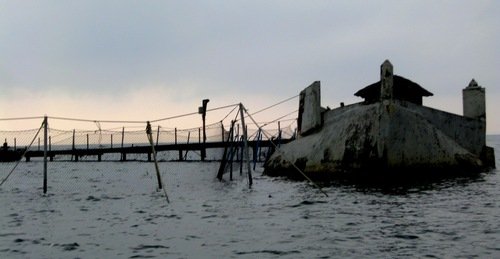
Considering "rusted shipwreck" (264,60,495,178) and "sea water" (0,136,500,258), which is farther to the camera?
"rusted shipwreck" (264,60,495,178)

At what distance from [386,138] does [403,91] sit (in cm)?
1223

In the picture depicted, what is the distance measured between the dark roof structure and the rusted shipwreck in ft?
18.1

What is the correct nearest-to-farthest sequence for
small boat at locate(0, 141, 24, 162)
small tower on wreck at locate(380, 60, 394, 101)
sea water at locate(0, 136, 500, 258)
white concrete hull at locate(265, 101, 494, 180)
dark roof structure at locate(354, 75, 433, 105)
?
sea water at locate(0, 136, 500, 258) < white concrete hull at locate(265, 101, 494, 180) < small tower on wreck at locate(380, 60, 394, 101) < dark roof structure at locate(354, 75, 433, 105) < small boat at locate(0, 141, 24, 162)

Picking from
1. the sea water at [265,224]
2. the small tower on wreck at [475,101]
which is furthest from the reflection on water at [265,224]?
the small tower on wreck at [475,101]

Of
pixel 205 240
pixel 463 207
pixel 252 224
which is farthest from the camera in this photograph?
pixel 463 207

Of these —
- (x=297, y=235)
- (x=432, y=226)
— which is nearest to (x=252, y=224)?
(x=297, y=235)

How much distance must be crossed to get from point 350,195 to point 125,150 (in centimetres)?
3437

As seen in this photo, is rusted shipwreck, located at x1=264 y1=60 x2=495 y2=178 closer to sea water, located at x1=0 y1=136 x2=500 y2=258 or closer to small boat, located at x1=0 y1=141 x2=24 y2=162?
sea water, located at x1=0 y1=136 x2=500 y2=258

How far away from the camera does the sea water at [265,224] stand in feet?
24.9

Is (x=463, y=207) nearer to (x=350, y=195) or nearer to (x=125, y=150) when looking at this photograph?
(x=350, y=195)

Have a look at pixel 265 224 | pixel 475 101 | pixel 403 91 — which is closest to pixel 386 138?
pixel 475 101

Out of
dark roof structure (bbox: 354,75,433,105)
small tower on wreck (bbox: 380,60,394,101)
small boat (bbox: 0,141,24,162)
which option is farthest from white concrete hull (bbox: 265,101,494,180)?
small boat (bbox: 0,141,24,162)

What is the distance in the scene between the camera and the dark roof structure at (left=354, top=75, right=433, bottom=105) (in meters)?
28.3

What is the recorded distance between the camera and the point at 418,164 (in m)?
17.9
